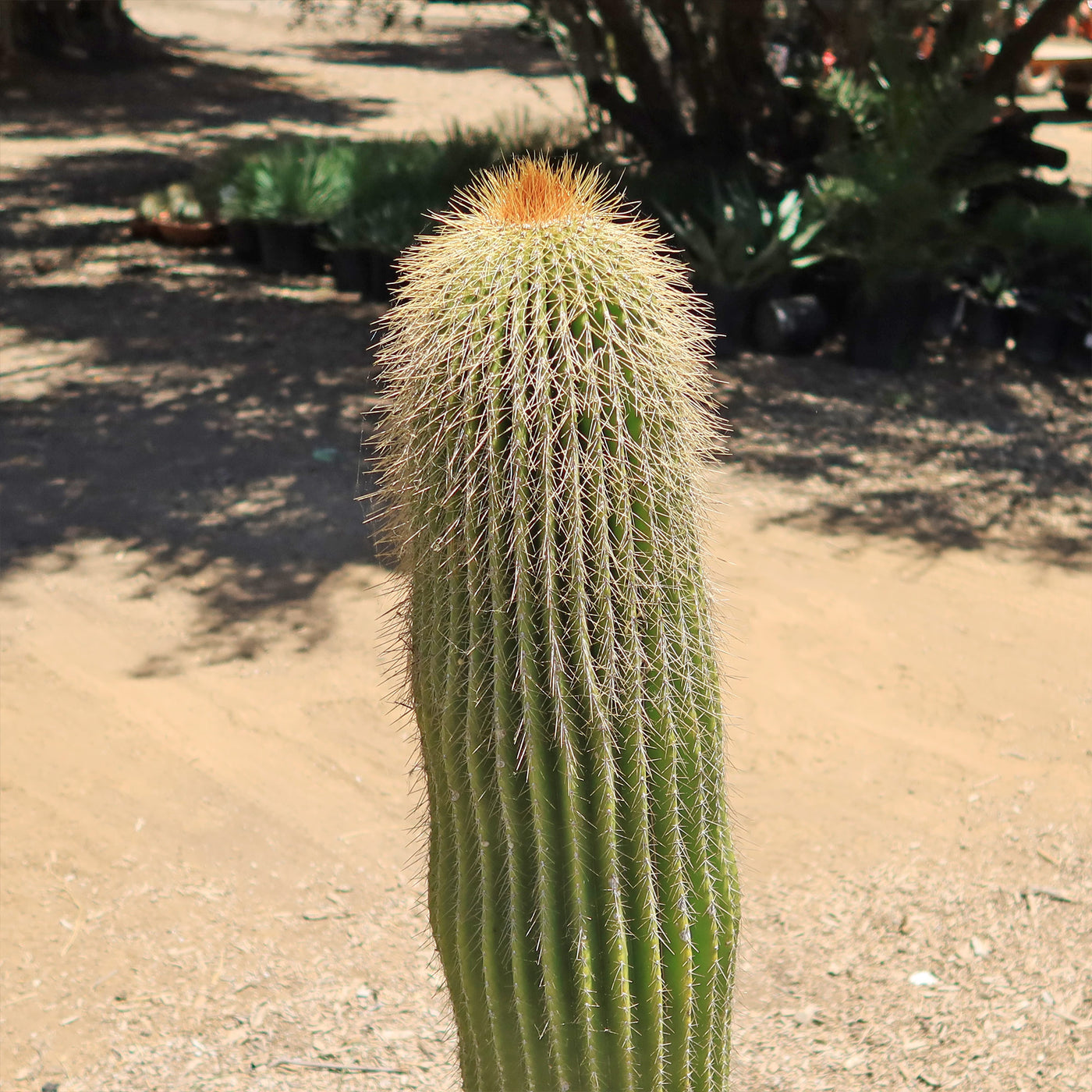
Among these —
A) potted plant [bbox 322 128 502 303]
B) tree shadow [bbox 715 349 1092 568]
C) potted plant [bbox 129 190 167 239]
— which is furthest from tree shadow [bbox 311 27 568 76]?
tree shadow [bbox 715 349 1092 568]

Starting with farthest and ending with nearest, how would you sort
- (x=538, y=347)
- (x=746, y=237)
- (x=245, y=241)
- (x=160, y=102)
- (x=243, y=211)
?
(x=160, y=102), (x=245, y=241), (x=243, y=211), (x=746, y=237), (x=538, y=347)

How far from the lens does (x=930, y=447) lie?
7.10 meters

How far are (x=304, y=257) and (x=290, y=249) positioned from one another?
13cm

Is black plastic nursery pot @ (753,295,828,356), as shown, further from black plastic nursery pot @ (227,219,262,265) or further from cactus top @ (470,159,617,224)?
cactus top @ (470,159,617,224)

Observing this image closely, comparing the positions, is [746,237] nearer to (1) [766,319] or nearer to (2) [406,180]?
(1) [766,319]

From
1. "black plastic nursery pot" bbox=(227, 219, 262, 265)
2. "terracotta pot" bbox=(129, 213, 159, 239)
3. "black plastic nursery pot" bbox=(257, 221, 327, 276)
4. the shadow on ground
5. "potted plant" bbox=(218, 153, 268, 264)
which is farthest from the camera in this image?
"terracotta pot" bbox=(129, 213, 159, 239)

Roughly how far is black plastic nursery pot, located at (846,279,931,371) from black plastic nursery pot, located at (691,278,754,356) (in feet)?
2.53

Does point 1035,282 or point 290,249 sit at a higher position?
point 1035,282

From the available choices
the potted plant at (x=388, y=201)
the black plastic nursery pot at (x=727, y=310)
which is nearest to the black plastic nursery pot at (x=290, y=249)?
the potted plant at (x=388, y=201)

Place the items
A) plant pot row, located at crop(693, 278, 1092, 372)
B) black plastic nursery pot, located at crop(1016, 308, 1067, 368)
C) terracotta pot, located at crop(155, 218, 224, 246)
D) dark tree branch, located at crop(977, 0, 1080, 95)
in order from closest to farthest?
plant pot row, located at crop(693, 278, 1092, 372) < black plastic nursery pot, located at crop(1016, 308, 1067, 368) < dark tree branch, located at crop(977, 0, 1080, 95) < terracotta pot, located at crop(155, 218, 224, 246)

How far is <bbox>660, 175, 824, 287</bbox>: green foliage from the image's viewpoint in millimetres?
8164

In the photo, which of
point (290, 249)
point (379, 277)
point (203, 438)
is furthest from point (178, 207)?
point (203, 438)

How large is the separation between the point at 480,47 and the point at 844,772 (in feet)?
78.5

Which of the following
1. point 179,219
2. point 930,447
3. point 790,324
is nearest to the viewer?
point 930,447
